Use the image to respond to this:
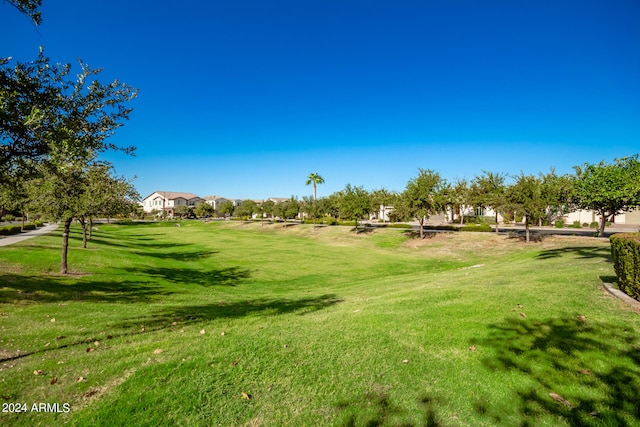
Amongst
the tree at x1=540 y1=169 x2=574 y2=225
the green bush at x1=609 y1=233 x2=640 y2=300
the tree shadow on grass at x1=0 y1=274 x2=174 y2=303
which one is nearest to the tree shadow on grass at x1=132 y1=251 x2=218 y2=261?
the tree shadow on grass at x1=0 y1=274 x2=174 y2=303

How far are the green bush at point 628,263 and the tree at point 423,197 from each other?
33231mm

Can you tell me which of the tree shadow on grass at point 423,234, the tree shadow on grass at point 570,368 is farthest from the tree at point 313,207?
the tree shadow on grass at point 570,368

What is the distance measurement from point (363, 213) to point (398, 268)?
27.2 meters

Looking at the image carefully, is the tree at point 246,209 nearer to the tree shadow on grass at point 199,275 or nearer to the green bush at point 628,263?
the tree shadow on grass at point 199,275

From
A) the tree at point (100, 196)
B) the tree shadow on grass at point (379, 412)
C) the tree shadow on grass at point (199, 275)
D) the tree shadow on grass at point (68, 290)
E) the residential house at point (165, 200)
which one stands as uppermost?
the residential house at point (165, 200)

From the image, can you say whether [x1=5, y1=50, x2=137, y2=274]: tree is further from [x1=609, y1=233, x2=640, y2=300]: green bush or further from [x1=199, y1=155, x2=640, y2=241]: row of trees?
[x1=199, y1=155, x2=640, y2=241]: row of trees

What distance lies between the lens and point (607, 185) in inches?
1167

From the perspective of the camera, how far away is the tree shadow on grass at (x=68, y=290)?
1196 cm

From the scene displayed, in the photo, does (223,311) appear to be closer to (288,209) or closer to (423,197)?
(423,197)

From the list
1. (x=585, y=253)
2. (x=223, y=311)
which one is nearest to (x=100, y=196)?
(x=223, y=311)

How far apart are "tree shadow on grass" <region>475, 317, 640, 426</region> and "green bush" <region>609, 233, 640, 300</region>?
250cm

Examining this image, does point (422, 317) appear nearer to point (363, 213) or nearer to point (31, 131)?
point (31, 131)

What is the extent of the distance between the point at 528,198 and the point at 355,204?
25418 mm

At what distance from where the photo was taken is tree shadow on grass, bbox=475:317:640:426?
4.36 m
